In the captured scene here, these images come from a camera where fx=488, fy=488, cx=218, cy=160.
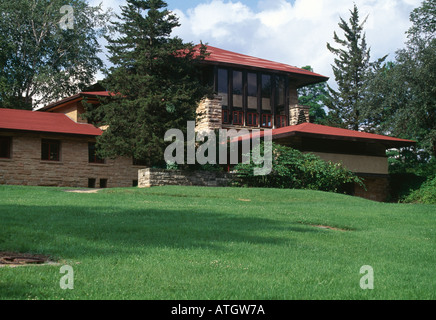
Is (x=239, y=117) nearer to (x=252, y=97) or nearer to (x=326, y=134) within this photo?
(x=252, y=97)

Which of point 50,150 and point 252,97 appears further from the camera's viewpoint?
point 252,97

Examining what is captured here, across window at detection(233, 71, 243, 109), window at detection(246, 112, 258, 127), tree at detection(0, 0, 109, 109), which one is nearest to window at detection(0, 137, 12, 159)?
tree at detection(0, 0, 109, 109)

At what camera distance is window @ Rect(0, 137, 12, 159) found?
1063 inches

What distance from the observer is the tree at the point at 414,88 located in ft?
102

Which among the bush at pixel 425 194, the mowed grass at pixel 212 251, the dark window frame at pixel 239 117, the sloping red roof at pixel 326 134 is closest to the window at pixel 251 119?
the dark window frame at pixel 239 117

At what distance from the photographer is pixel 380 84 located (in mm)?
33781

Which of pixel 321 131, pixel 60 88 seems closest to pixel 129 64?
pixel 321 131

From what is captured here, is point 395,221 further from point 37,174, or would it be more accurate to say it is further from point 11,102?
point 11,102

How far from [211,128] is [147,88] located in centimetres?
771

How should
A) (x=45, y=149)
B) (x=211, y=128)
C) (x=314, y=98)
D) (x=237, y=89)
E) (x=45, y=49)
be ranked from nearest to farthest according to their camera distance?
(x=45, y=149) < (x=211, y=128) < (x=237, y=89) < (x=45, y=49) < (x=314, y=98)

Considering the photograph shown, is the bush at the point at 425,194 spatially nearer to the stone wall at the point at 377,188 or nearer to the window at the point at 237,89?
the stone wall at the point at 377,188

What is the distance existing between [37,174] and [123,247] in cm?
2084

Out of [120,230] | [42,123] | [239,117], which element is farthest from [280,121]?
[120,230]

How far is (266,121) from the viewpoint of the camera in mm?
35906
